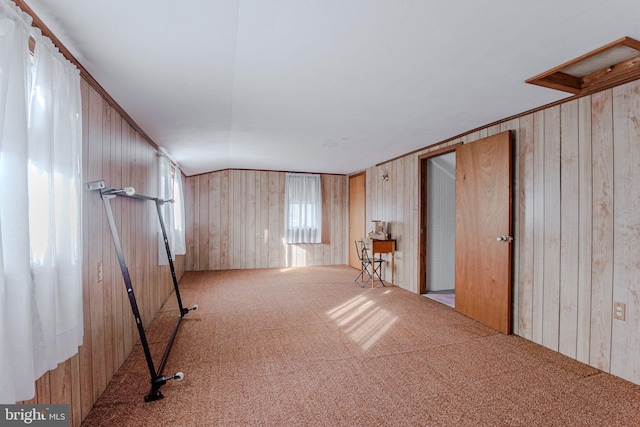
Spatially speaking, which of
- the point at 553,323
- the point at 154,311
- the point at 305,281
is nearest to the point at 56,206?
the point at 154,311

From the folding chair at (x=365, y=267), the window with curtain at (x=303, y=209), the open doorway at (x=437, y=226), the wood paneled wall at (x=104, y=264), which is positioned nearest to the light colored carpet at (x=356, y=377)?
the wood paneled wall at (x=104, y=264)

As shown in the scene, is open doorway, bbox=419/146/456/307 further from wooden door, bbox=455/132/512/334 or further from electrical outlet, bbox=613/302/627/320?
electrical outlet, bbox=613/302/627/320

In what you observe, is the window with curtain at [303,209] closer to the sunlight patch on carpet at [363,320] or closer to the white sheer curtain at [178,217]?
the white sheer curtain at [178,217]

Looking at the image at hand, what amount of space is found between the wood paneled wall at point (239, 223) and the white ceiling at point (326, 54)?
132 inches

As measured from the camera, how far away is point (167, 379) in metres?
2.04

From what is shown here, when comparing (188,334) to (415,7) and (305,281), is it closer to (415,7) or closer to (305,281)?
(305,281)

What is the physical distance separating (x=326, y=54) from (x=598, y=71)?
200cm

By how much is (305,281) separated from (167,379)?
3.38m

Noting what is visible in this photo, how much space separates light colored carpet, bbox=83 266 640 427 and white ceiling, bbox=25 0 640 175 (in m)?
2.08

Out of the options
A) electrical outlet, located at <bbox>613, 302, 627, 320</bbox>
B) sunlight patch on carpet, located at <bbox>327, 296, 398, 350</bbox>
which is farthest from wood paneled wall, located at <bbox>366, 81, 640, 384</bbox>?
sunlight patch on carpet, located at <bbox>327, 296, 398, 350</bbox>

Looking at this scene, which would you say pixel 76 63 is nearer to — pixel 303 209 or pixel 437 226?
pixel 437 226

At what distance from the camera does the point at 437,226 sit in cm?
469

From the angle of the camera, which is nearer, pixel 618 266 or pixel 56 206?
pixel 56 206

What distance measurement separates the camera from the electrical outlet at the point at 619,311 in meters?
A: 2.18
